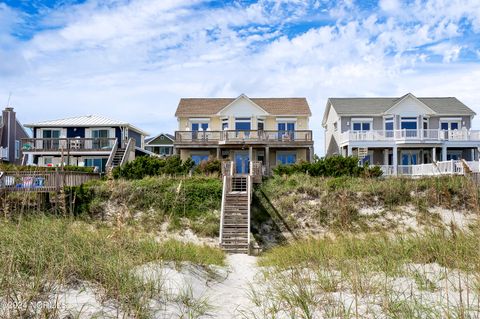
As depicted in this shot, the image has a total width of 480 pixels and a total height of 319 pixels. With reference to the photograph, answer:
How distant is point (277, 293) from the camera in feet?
23.6

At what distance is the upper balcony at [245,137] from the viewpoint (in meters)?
35.3

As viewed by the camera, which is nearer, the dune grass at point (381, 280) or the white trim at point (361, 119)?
the dune grass at point (381, 280)

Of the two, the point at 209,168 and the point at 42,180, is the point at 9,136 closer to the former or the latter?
→ the point at 42,180

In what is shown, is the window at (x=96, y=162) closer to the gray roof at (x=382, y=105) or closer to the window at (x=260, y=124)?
the window at (x=260, y=124)

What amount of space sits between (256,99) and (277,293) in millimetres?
35007

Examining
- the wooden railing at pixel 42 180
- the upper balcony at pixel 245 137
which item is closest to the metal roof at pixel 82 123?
the upper balcony at pixel 245 137

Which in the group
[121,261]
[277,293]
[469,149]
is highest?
[469,149]

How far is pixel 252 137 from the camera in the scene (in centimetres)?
3550

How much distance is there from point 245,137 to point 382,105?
13.5 m

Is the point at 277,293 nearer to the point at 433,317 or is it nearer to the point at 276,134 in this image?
the point at 433,317

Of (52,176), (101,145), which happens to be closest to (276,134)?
(101,145)

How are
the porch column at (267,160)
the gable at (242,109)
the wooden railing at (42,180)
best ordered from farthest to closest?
the gable at (242,109) < the porch column at (267,160) < the wooden railing at (42,180)

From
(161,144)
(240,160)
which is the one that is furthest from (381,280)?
(161,144)

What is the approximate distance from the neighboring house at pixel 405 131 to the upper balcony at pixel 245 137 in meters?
4.65
